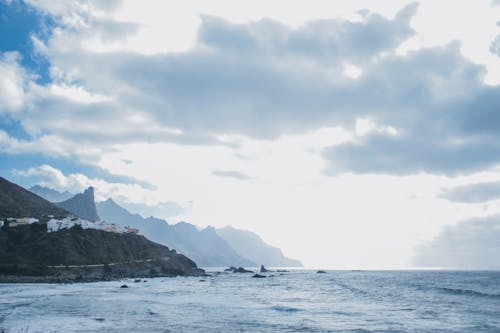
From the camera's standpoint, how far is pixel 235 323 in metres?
35.2

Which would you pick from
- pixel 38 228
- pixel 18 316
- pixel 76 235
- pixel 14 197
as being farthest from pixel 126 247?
pixel 18 316

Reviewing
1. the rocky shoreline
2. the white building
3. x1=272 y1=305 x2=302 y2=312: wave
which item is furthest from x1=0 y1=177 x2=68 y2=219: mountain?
x1=272 y1=305 x2=302 y2=312: wave

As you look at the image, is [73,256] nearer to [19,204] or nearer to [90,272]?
[90,272]

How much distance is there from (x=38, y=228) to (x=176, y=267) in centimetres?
5716

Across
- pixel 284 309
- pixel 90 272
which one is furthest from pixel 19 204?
pixel 284 309

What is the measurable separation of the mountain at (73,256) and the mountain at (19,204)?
2901 centimetres

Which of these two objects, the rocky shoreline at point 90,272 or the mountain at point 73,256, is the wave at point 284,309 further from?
the mountain at point 73,256

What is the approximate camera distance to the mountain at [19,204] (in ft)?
485

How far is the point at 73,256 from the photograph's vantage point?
113000 millimetres

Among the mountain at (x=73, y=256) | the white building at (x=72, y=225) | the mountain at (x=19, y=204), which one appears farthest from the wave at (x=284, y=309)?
the mountain at (x=19, y=204)

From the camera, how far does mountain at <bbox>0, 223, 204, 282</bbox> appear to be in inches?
3757

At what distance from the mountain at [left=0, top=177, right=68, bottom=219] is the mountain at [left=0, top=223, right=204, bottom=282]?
95.2ft

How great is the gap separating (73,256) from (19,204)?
66.8m

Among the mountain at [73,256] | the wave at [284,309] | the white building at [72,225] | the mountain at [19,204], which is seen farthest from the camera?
the mountain at [19,204]
